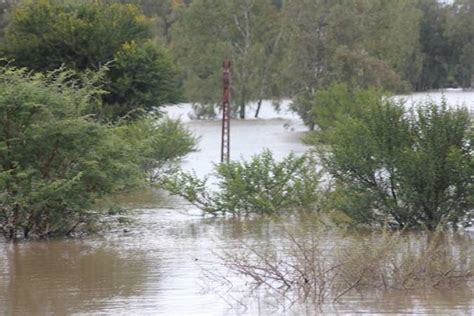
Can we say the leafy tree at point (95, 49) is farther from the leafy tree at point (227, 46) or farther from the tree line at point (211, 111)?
the leafy tree at point (227, 46)

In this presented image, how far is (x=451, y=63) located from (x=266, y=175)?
72.0 metres

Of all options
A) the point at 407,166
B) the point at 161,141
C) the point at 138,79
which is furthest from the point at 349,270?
the point at 138,79

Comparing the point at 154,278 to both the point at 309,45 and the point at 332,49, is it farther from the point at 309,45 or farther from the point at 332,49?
the point at 309,45

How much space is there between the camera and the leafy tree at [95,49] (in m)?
35.2

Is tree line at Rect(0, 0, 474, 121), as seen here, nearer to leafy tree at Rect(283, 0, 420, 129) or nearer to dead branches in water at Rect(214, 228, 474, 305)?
leafy tree at Rect(283, 0, 420, 129)

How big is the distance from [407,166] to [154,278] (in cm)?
527

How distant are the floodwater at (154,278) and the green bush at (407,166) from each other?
1.72 metres

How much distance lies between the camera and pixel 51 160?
18.7 meters

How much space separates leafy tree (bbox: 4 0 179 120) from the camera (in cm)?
3516

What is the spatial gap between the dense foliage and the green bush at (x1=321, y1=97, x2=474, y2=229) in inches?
153

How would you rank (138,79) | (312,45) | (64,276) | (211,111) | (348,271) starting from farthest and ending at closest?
(211,111), (312,45), (138,79), (64,276), (348,271)

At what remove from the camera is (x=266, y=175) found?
68.2 ft

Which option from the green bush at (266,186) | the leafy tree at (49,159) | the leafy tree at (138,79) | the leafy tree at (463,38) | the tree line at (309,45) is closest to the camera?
the leafy tree at (49,159)

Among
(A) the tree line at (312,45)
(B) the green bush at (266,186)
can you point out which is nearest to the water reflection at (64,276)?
(B) the green bush at (266,186)
